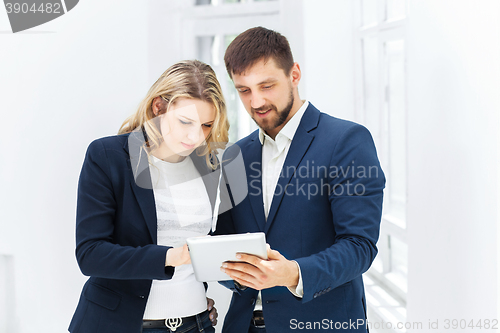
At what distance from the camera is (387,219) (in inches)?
96.1

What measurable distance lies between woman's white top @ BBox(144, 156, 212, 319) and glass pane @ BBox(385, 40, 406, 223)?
1.35m

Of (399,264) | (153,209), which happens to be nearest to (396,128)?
(399,264)

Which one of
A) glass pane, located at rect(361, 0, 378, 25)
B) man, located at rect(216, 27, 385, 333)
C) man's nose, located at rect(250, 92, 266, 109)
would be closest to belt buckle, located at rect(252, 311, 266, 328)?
man, located at rect(216, 27, 385, 333)

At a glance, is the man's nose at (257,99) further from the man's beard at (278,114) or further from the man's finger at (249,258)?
the man's finger at (249,258)

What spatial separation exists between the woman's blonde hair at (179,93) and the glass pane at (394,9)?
1.35m

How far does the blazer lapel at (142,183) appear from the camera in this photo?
53.6 inches

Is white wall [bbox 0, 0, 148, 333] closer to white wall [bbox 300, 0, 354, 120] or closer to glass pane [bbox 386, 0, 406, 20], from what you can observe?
→ white wall [bbox 300, 0, 354, 120]

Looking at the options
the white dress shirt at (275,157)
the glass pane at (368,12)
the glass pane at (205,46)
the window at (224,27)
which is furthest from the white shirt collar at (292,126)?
the glass pane at (205,46)

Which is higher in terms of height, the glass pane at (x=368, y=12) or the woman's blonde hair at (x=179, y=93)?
the glass pane at (x=368, y=12)

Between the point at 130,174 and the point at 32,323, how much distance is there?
4.83 ft

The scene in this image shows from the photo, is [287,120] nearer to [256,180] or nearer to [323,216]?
[256,180]

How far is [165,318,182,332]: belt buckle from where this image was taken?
1.38 metres

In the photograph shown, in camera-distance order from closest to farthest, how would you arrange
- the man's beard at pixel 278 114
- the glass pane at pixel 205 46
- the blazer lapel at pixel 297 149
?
the blazer lapel at pixel 297 149
the man's beard at pixel 278 114
the glass pane at pixel 205 46

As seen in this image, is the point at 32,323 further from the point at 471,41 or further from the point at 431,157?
the point at 471,41
